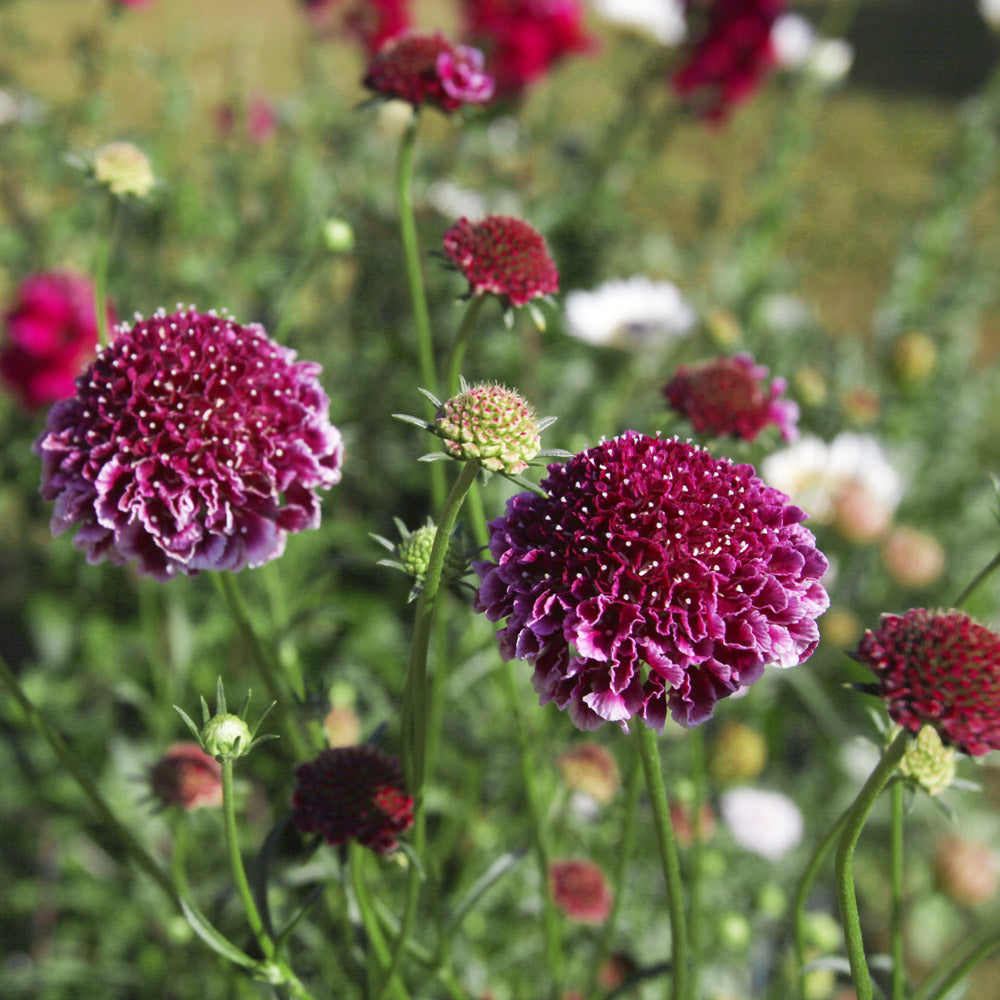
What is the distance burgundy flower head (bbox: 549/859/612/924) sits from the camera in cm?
169

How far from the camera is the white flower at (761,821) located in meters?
2.11

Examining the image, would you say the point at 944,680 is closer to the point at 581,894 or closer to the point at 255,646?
the point at 255,646

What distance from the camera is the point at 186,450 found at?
1060mm

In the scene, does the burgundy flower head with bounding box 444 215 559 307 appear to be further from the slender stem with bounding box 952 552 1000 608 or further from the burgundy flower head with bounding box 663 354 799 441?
the slender stem with bounding box 952 552 1000 608

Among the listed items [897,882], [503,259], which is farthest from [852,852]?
[503,259]

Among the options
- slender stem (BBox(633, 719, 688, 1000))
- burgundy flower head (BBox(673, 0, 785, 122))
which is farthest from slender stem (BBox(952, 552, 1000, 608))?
burgundy flower head (BBox(673, 0, 785, 122))

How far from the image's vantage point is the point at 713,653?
886mm

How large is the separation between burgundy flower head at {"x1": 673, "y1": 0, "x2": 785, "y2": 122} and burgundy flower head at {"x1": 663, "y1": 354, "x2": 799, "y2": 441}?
6.17ft

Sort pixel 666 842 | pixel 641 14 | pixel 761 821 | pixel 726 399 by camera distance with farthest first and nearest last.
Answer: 1. pixel 641 14
2. pixel 761 821
3. pixel 726 399
4. pixel 666 842

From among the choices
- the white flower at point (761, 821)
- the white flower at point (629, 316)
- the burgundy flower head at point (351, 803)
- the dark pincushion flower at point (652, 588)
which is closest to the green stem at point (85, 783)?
the burgundy flower head at point (351, 803)

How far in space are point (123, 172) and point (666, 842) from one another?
1.19 metres

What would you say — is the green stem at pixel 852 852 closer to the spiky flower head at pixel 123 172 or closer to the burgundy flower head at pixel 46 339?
the spiky flower head at pixel 123 172

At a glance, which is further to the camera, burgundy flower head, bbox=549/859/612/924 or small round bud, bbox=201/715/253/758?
burgundy flower head, bbox=549/859/612/924

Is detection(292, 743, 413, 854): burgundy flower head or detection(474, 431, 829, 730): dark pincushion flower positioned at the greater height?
detection(474, 431, 829, 730): dark pincushion flower
